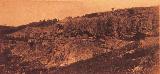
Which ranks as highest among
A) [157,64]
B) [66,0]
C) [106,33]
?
[66,0]

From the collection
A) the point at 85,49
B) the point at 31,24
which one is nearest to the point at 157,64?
the point at 85,49

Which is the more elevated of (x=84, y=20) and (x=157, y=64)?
(x=84, y=20)

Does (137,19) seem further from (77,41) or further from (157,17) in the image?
(77,41)

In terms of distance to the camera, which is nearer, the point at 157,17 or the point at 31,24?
the point at 157,17

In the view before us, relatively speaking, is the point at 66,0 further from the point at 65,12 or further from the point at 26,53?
the point at 26,53
